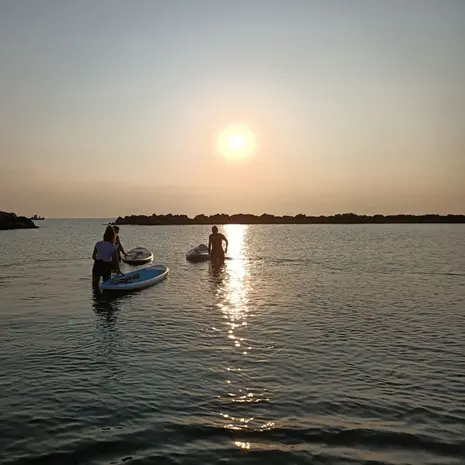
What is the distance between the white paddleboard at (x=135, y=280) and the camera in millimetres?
20609

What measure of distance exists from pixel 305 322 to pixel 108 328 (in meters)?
6.23

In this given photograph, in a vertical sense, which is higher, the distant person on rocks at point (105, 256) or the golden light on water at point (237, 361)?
the distant person on rocks at point (105, 256)

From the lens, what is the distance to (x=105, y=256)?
66.0 ft

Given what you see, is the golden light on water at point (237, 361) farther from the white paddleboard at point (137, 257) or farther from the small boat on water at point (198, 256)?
the white paddleboard at point (137, 257)

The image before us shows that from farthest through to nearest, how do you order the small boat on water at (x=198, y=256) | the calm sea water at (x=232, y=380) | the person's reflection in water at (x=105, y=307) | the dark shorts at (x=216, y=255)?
the small boat on water at (x=198, y=256)
the dark shorts at (x=216, y=255)
the person's reflection in water at (x=105, y=307)
the calm sea water at (x=232, y=380)

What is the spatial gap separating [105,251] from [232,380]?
1199cm

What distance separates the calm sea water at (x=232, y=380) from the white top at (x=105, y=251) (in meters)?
1.72

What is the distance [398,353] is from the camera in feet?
37.7

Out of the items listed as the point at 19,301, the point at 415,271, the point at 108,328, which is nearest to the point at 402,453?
the point at 108,328

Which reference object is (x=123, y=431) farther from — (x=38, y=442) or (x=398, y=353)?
(x=398, y=353)

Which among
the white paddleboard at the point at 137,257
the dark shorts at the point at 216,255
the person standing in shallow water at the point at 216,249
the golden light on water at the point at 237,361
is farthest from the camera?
the white paddleboard at the point at 137,257

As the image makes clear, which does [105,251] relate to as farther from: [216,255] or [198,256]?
[198,256]

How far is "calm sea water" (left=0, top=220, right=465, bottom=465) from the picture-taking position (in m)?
6.74

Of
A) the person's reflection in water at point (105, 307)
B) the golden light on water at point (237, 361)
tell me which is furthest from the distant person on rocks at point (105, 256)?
the golden light on water at point (237, 361)
